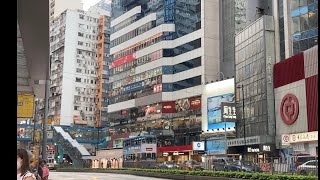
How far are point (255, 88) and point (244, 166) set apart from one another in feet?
69.0

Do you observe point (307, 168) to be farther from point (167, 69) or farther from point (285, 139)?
point (167, 69)

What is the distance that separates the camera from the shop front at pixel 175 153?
6547cm

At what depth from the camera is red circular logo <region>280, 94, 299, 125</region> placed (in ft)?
145

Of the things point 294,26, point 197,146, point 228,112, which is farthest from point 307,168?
point 197,146

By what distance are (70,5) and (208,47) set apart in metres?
65.4

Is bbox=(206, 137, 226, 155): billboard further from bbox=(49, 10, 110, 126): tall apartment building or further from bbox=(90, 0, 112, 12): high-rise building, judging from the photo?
bbox=(90, 0, 112, 12): high-rise building

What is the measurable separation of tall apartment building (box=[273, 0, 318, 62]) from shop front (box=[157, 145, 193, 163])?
21.4m

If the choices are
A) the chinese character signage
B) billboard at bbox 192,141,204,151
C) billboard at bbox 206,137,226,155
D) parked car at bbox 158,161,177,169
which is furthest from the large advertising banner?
parked car at bbox 158,161,177,169

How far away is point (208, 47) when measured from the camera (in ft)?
224

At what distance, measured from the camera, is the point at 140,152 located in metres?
49.1

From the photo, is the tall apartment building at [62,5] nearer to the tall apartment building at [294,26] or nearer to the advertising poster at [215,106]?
the advertising poster at [215,106]

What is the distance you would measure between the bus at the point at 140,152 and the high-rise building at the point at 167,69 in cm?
1501
